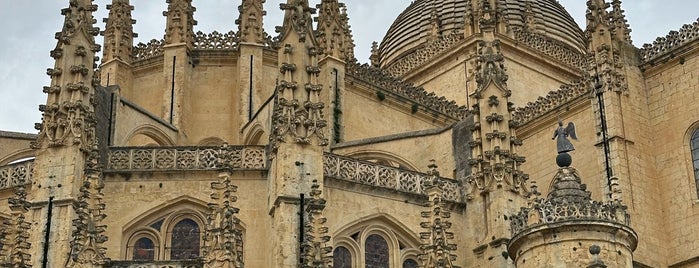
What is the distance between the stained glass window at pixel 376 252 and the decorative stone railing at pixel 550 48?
15.0 metres

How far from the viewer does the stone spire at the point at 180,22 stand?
33688mm

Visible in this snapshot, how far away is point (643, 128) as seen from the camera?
95.5ft

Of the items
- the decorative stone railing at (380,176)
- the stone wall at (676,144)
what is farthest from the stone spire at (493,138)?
the stone wall at (676,144)

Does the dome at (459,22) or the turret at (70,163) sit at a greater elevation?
the dome at (459,22)

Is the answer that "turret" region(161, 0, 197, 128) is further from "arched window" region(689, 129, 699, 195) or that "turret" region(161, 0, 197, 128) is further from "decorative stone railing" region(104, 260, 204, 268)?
"arched window" region(689, 129, 699, 195)

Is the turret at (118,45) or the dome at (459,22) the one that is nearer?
the turret at (118,45)

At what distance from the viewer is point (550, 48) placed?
133 feet

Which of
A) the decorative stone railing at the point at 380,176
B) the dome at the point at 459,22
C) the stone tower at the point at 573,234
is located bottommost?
the stone tower at the point at 573,234

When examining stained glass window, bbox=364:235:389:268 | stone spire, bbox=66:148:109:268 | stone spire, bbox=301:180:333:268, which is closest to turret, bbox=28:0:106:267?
stone spire, bbox=66:148:109:268

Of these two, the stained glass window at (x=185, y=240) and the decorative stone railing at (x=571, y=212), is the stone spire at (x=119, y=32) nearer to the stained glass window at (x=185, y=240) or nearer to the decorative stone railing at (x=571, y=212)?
the stained glass window at (x=185, y=240)

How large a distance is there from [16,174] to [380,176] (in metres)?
8.41

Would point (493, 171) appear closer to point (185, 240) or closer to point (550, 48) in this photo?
point (185, 240)

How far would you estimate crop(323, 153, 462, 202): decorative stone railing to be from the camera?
26422 millimetres

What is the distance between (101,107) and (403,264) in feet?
26.2
